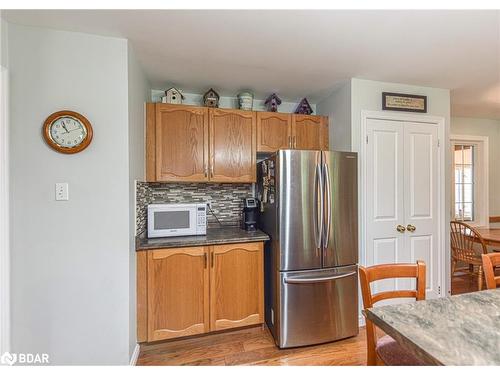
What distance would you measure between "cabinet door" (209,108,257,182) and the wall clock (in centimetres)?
105

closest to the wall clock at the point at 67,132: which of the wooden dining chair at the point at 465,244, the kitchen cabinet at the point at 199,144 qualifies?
the kitchen cabinet at the point at 199,144

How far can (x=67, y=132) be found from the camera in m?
1.60

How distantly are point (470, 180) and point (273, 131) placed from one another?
3.34 metres

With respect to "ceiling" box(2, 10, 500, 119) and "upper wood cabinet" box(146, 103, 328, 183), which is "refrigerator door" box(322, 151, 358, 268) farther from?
"ceiling" box(2, 10, 500, 119)

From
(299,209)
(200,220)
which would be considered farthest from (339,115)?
(200,220)

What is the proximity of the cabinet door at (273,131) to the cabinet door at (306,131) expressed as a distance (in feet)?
0.22

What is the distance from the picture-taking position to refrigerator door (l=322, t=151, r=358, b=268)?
6.73 feet

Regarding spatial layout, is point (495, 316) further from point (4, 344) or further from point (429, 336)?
point (4, 344)

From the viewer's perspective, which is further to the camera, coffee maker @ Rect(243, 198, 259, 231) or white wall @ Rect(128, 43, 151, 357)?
coffee maker @ Rect(243, 198, 259, 231)

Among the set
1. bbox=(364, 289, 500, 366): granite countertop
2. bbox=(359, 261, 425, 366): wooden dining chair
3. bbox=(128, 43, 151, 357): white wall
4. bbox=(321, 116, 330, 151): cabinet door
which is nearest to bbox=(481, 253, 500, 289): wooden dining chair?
bbox=(364, 289, 500, 366): granite countertop

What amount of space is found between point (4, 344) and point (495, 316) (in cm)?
248

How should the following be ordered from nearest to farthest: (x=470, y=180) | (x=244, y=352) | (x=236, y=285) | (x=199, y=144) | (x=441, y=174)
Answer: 1. (x=244, y=352)
2. (x=236, y=285)
3. (x=199, y=144)
4. (x=441, y=174)
5. (x=470, y=180)

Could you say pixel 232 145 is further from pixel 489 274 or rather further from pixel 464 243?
pixel 464 243

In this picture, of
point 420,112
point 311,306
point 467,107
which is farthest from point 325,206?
point 467,107
